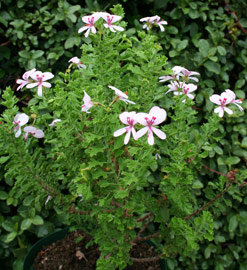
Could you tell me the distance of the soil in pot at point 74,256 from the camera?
4.53ft

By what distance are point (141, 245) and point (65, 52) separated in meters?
1.06

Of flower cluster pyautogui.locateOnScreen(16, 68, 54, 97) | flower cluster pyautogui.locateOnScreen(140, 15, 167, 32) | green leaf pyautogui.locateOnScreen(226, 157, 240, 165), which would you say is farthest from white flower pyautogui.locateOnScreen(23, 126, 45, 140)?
green leaf pyautogui.locateOnScreen(226, 157, 240, 165)

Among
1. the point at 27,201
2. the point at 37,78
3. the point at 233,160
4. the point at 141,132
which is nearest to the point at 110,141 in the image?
the point at 141,132

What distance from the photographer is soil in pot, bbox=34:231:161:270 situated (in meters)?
1.38

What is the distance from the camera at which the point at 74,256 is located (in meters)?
1.42

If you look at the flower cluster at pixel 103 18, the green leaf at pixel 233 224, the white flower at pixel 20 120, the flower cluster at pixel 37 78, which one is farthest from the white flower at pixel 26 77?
the green leaf at pixel 233 224

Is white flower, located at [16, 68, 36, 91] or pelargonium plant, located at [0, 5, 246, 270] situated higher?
white flower, located at [16, 68, 36, 91]

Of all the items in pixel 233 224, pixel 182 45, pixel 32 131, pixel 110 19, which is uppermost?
pixel 110 19

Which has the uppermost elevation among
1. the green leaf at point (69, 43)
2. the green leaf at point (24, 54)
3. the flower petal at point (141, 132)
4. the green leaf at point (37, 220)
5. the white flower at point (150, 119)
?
the white flower at point (150, 119)

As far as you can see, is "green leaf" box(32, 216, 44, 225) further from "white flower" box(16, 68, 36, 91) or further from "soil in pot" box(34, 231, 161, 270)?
"white flower" box(16, 68, 36, 91)

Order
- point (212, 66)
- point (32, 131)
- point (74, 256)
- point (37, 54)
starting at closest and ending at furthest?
point (32, 131), point (74, 256), point (37, 54), point (212, 66)

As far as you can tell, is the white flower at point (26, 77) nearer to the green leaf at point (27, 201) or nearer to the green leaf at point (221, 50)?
the green leaf at point (27, 201)

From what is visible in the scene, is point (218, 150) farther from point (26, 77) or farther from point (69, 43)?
point (26, 77)

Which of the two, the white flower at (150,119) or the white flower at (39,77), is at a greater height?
the white flower at (150,119)
